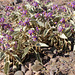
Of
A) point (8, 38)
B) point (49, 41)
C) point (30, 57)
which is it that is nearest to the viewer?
point (8, 38)

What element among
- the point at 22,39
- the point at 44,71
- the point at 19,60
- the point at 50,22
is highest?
the point at 50,22

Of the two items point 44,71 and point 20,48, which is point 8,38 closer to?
point 20,48

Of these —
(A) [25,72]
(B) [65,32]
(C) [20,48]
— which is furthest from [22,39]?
(B) [65,32]

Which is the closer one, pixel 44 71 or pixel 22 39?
pixel 44 71

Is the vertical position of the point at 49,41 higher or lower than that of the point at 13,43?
lower

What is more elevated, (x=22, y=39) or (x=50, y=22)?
(x=50, y=22)

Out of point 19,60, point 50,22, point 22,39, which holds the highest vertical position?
point 50,22

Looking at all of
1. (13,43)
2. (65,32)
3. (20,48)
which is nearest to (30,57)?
(20,48)

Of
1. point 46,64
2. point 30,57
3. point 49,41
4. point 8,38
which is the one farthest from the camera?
point 49,41

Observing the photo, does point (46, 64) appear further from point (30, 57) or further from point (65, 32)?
point (65, 32)

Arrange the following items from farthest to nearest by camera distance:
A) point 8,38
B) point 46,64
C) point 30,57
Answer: point 30,57 < point 46,64 < point 8,38
